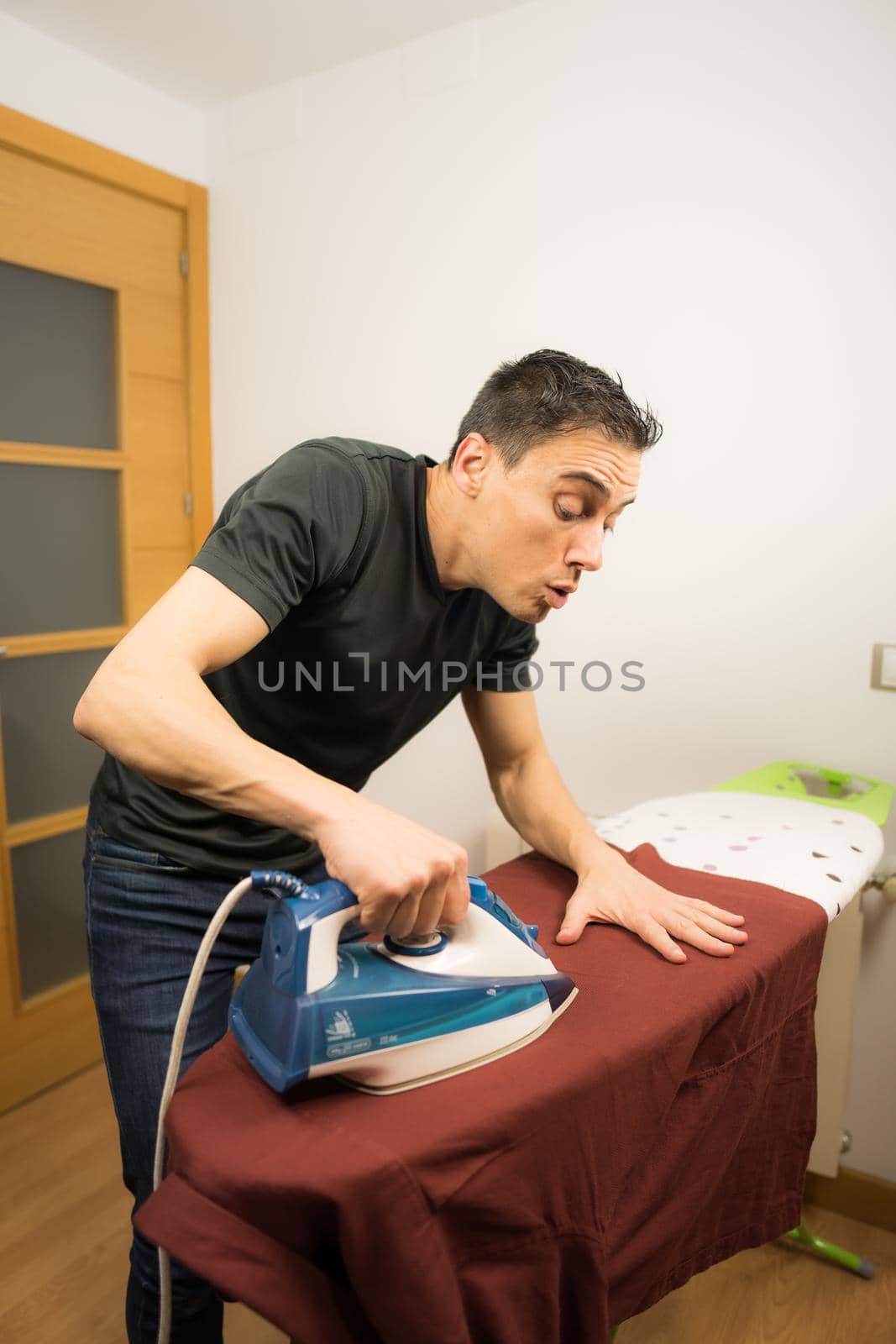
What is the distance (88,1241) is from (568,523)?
157cm

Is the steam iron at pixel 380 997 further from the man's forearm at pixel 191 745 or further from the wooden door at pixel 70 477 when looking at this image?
the wooden door at pixel 70 477

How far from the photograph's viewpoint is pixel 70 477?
7.09 ft

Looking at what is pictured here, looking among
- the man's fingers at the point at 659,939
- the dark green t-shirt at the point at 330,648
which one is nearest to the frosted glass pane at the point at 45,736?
the dark green t-shirt at the point at 330,648

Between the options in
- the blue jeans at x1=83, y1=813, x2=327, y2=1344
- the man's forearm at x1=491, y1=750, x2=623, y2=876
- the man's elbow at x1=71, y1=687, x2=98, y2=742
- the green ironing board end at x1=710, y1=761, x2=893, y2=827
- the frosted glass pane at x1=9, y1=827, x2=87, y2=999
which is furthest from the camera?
the frosted glass pane at x1=9, y1=827, x2=87, y2=999

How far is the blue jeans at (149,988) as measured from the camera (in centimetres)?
109

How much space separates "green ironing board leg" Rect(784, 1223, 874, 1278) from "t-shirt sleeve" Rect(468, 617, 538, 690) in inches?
43.2

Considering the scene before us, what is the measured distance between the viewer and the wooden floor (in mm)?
1540

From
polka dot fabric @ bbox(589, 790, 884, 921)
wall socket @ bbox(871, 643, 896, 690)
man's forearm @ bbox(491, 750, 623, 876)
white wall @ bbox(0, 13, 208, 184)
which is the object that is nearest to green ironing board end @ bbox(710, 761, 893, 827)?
polka dot fabric @ bbox(589, 790, 884, 921)

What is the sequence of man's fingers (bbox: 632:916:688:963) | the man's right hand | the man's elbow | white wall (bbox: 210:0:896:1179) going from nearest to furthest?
1. the man's right hand
2. the man's elbow
3. man's fingers (bbox: 632:916:688:963)
4. white wall (bbox: 210:0:896:1179)

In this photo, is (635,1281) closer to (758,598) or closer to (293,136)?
(758,598)

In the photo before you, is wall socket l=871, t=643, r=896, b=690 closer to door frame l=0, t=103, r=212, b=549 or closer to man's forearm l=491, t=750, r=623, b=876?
man's forearm l=491, t=750, r=623, b=876

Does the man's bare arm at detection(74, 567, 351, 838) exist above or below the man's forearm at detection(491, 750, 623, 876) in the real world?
above

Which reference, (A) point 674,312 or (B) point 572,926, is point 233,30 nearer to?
(A) point 674,312

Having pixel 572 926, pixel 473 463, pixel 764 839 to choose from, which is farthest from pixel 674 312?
pixel 572 926
